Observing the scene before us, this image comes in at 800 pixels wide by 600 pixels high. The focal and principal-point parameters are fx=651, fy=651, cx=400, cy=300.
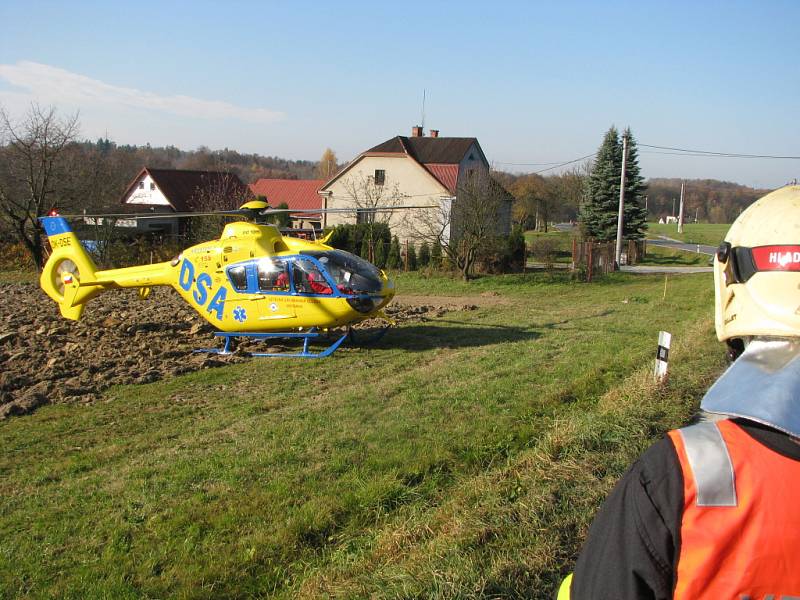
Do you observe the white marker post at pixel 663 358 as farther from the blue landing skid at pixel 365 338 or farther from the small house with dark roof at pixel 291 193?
the small house with dark roof at pixel 291 193

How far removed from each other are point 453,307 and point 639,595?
58.9 ft

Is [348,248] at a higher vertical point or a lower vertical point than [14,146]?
lower

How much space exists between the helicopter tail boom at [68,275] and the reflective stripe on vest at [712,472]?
14729 mm

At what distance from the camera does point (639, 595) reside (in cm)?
138

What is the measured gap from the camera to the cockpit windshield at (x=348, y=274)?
1243 cm

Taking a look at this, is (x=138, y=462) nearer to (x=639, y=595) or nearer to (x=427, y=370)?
(x=427, y=370)

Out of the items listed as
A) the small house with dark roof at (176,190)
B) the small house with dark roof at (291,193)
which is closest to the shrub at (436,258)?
the small house with dark roof at (176,190)

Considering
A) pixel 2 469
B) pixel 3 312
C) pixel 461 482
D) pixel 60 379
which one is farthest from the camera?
pixel 3 312

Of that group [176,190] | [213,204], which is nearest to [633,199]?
[213,204]

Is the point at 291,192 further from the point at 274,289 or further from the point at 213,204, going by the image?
the point at 274,289

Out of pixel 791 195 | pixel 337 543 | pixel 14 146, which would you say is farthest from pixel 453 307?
pixel 14 146

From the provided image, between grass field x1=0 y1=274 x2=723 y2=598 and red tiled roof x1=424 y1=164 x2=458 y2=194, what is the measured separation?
2682 cm

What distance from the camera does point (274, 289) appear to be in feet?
41.6

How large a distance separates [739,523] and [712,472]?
0.39ft
